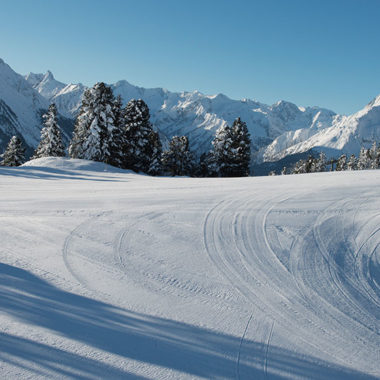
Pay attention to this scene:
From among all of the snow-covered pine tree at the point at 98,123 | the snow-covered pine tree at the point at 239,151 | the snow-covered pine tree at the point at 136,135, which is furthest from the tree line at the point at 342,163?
the snow-covered pine tree at the point at 98,123

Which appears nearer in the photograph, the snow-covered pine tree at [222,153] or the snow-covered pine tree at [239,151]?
the snow-covered pine tree at [239,151]

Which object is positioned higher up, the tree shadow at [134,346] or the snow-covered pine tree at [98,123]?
the snow-covered pine tree at [98,123]

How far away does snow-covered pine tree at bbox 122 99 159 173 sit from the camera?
30869 mm

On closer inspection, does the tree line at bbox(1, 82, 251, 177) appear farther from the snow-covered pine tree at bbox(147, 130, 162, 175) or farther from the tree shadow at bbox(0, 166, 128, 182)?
the tree shadow at bbox(0, 166, 128, 182)

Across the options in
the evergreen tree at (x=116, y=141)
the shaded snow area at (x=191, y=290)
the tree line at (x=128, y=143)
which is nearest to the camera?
the shaded snow area at (x=191, y=290)

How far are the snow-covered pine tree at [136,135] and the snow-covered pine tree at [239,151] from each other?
31.9 ft

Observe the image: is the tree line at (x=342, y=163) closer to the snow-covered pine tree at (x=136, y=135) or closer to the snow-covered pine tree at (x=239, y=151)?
the snow-covered pine tree at (x=239, y=151)

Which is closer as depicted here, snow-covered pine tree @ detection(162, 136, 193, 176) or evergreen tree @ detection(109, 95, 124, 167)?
evergreen tree @ detection(109, 95, 124, 167)

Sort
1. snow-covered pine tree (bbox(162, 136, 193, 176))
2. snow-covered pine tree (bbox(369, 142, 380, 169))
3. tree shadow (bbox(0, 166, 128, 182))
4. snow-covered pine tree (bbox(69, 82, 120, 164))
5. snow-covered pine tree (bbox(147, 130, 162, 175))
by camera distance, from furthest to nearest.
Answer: snow-covered pine tree (bbox(369, 142, 380, 169))
snow-covered pine tree (bbox(162, 136, 193, 176))
snow-covered pine tree (bbox(147, 130, 162, 175))
snow-covered pine tree (bbox(69, 82, 120, 164))
tree shadow (bbox(0, 166, 128, 182))

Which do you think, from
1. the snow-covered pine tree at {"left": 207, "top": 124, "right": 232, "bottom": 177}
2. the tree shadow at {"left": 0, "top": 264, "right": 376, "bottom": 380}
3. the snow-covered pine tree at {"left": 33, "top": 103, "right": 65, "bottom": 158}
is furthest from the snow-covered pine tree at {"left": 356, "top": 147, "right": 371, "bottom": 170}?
the tree shadow at {"left": 0, "top": 264, "right": 376, "bottom": 380}

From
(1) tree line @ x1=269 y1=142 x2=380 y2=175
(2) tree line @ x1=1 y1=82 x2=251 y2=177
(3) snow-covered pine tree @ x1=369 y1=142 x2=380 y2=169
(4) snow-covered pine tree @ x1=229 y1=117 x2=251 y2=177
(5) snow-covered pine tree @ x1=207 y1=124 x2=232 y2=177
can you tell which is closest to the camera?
(2) tree line @ x1=1 y1=82 x2=251 y2=177

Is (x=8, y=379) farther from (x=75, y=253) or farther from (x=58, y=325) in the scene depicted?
(x=75, y=253)

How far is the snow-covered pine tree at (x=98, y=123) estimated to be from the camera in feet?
88.5

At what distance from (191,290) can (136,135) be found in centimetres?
2841
